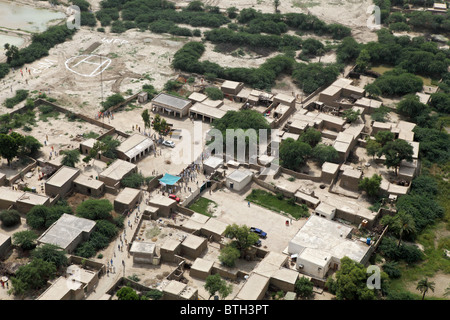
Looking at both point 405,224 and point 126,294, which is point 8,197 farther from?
point 405,224

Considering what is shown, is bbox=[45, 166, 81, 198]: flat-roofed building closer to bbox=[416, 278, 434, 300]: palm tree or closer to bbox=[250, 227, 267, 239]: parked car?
bbox=[250, 227, 267, 239]: parked car

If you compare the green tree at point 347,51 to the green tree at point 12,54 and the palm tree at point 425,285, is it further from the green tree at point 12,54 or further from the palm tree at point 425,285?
the green tree at point 12,54

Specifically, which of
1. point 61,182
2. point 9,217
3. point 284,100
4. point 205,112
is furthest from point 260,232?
point 284,100

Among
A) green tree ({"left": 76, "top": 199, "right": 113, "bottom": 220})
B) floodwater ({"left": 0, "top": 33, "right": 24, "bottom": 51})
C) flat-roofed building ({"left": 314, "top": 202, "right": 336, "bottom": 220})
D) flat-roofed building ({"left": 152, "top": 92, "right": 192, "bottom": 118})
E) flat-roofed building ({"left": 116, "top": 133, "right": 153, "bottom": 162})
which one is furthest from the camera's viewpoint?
floodwater ({"left": 0, "top": 33, "right": 24, "bottom": 51})

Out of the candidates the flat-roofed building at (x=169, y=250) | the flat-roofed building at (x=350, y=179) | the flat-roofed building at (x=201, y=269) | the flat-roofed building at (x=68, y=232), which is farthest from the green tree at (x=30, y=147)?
the flat-roofed building at (x=350, y=179)

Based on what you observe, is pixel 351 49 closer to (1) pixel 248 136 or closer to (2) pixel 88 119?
(1) pixel 248 136

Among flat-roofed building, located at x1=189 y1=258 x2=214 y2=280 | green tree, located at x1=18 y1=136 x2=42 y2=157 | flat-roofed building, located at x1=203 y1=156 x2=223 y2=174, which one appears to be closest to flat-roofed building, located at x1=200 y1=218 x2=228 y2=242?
flat-roofed building, located at x1=189 y1=258 x2=214 y2=280

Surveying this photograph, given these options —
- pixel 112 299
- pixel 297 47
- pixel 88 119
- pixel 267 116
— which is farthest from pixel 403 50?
pixel 112 299
